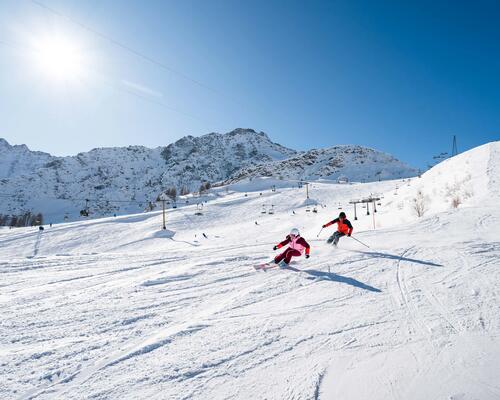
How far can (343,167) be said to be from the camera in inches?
5502

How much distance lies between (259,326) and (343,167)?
145 metres

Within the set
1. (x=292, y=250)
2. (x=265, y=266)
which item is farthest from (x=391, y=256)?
(x=265, y=266)

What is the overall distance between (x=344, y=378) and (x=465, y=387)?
4.21 feet

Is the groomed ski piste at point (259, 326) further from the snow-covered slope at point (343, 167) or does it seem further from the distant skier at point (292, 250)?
the snow-covered slope at point (343, 167)

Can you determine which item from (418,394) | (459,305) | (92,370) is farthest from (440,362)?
(92,370)

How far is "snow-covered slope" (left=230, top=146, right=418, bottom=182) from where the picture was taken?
393ft

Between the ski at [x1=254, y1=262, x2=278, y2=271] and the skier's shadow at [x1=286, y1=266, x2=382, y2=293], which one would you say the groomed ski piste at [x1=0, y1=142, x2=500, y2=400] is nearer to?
the skier's shadow at [x1=286, y1=266, x2=382, y2=293]

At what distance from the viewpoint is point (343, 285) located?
5996 mm

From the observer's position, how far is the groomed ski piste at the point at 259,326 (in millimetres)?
3004

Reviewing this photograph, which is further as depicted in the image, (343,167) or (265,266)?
(343,167)

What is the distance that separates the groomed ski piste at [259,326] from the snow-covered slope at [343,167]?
112m

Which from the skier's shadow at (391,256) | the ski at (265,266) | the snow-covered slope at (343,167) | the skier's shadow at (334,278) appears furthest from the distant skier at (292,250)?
the snow-covered slope at (343,167)

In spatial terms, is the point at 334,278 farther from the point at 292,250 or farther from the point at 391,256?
the point at 391,256

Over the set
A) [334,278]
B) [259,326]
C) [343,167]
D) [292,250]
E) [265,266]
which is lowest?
[259,326]
